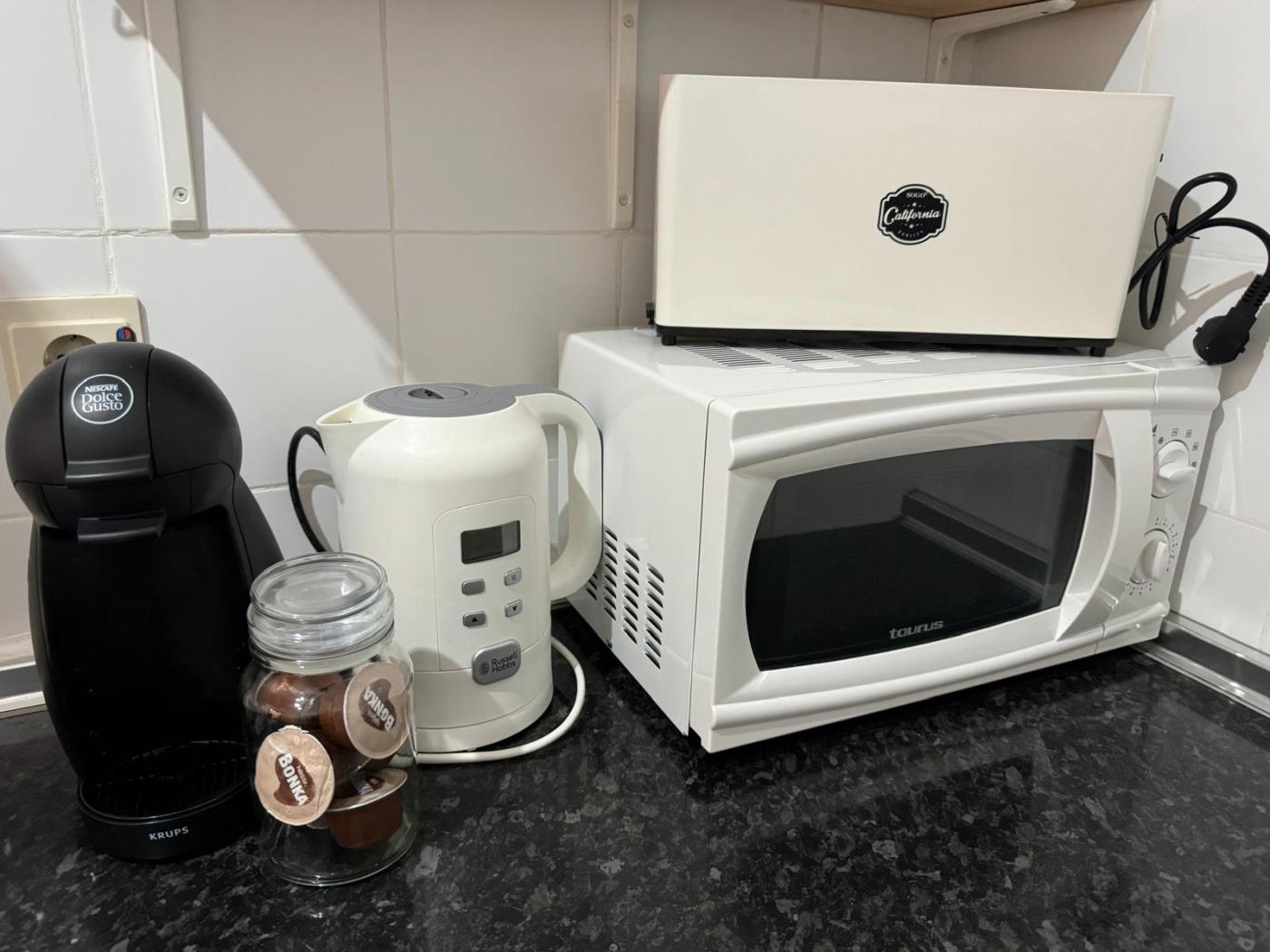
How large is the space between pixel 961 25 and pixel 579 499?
69 cm

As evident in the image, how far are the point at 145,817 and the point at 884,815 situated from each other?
1.68 ft

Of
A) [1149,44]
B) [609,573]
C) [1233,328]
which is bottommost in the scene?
[609,573]

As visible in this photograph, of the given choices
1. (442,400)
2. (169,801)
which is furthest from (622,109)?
(169,801)

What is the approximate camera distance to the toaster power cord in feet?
2.54

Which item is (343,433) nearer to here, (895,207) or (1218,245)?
(895,207)

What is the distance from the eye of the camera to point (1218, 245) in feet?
2.76

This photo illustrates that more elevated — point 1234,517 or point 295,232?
point 295,232

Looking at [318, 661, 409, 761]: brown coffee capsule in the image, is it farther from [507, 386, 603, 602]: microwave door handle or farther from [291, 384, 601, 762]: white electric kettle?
[507, 386, 603, 602]: microwave door handle

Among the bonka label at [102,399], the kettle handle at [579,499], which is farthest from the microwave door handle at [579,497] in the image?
the bonka label at [102,399]

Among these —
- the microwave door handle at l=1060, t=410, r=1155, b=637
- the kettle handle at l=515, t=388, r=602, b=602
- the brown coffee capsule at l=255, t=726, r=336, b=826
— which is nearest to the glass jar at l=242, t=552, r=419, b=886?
the brown coffee capsule at l=255, t=726, r=336, b=826

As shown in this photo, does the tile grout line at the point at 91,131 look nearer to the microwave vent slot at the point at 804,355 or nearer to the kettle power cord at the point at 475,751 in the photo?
the kettle power cord at the point at 475,751

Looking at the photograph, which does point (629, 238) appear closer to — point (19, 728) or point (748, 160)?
point (748, 160)

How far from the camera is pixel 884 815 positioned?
0.66 m

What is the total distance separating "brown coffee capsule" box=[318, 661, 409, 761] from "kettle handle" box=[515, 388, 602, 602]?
22 cm
